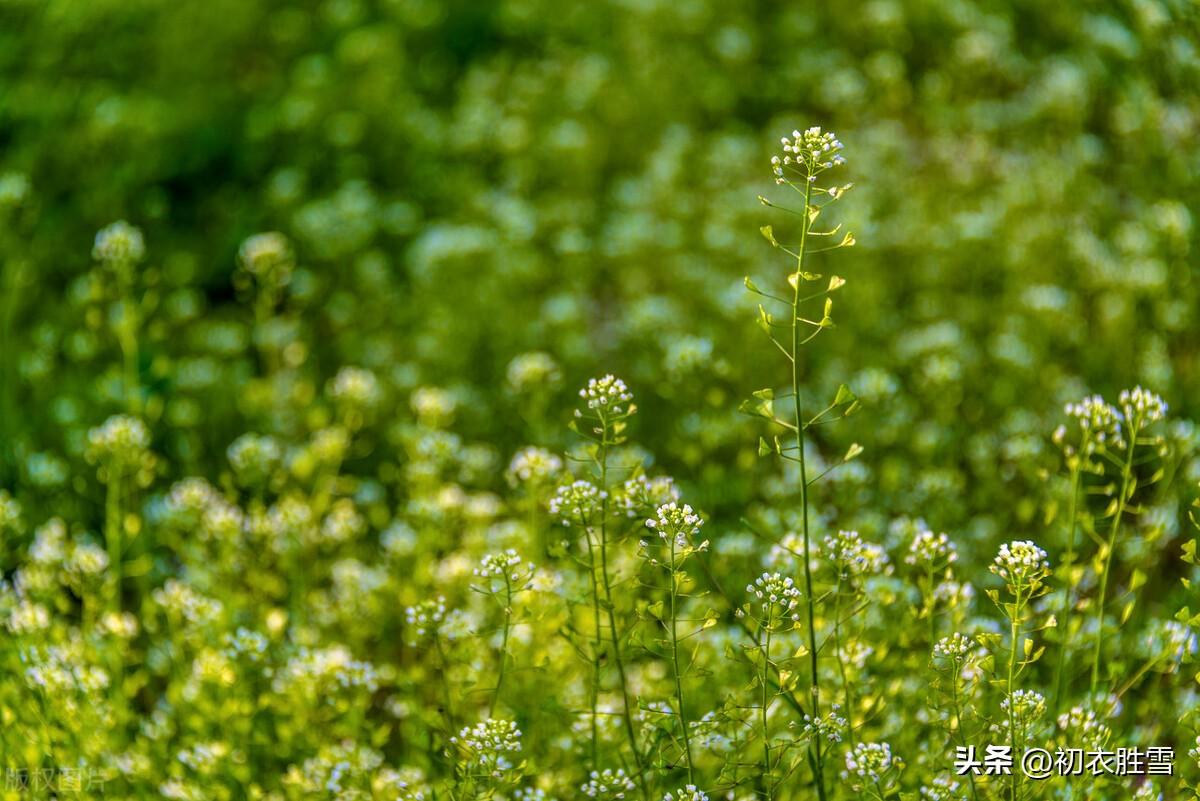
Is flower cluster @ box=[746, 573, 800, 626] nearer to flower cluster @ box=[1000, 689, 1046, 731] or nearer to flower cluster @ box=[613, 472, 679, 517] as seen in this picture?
flower cluster @ box=[613, 472, 679, 517]

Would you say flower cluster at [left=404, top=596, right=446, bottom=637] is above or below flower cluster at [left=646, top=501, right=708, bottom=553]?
below

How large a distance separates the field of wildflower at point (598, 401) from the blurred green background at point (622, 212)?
0.11ft

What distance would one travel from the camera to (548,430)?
4.91 meters

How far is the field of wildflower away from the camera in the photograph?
292cm

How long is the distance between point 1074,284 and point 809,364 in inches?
54.5

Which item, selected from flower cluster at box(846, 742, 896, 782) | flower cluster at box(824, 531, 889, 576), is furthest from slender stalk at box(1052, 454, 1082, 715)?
flower cluster at box(846, 742, 896, 782)

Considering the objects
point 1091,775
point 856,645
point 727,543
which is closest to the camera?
point 1091,775

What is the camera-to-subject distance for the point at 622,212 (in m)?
7.23

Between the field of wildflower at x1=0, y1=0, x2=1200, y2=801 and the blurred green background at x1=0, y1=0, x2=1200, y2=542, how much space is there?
0.11 ft

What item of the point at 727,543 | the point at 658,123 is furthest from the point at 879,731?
the point at 658,123

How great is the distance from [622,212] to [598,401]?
4.69 m

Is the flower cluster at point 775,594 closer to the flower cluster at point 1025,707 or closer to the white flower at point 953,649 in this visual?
the white flower at point 953,649

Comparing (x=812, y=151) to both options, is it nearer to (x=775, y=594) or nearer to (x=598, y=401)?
(x=598, y=401)

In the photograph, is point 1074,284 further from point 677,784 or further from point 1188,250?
point 677,784
